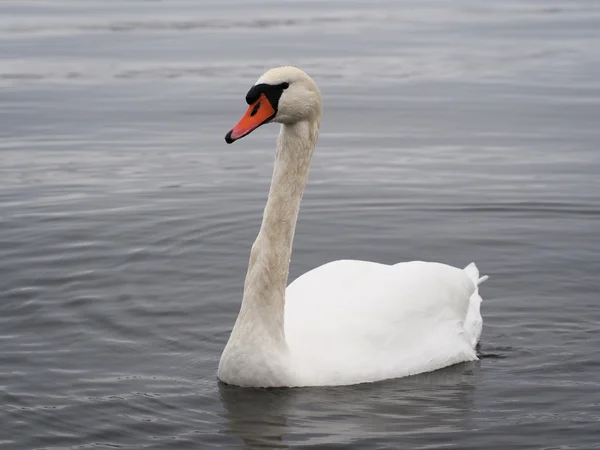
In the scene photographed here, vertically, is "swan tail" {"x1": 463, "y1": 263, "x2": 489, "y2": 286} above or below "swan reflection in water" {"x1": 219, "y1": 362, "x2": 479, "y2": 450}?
above

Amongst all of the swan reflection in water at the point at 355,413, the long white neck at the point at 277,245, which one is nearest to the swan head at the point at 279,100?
the long white neck at the point at 277,245

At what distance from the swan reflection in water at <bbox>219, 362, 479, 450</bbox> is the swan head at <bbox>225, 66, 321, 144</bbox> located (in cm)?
173

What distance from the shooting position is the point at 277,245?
337 inches

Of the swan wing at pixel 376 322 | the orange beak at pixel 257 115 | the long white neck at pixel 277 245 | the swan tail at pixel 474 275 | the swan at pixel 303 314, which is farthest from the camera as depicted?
the swan tail at pixel 474 275

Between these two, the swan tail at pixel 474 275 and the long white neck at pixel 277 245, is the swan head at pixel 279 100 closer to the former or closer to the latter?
the long white neck at pixel 277 245

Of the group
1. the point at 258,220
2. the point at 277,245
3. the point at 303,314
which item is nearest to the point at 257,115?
the point at 277,245

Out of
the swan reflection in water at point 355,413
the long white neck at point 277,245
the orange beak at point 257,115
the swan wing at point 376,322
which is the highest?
the orange beak at point 257,115

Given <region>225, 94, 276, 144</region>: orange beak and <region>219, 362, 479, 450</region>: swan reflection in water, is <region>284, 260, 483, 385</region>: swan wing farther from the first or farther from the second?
<region>225, 94, 276, 144</region>: orange beak

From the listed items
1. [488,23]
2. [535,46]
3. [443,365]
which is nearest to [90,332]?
[443,365]

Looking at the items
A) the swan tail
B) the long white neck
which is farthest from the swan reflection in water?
the swan tail

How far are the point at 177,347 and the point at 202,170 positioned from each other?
595 centimetres

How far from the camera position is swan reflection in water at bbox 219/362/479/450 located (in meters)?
7.62

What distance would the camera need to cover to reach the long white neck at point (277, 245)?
8.37m

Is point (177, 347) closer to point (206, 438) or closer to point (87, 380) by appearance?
point (87, 380)
